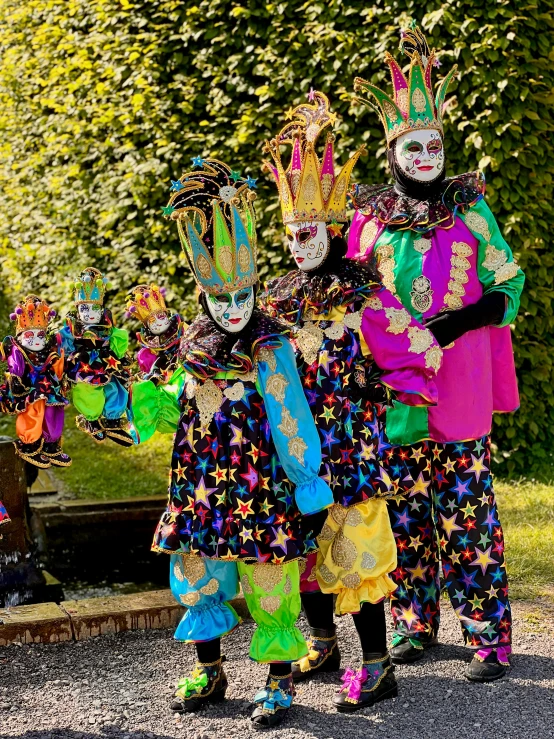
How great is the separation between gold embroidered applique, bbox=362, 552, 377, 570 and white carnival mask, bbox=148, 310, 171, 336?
1.31m

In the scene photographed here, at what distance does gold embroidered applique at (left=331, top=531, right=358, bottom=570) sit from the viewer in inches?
126

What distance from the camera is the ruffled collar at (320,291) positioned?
3283 mm

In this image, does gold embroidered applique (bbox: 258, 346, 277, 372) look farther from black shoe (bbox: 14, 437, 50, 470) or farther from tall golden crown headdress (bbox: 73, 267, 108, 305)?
black shoe (bbox: 14, 437, 50, 470)

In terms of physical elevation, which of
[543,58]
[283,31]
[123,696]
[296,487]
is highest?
[283,31]

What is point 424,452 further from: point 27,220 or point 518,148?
point 27,220

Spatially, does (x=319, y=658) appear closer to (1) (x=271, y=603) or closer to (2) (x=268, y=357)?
(1) (x=271, y=603)

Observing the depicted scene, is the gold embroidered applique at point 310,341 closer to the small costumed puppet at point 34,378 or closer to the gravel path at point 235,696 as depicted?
the small costumed puppet at point 34,378

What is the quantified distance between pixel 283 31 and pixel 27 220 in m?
3.35

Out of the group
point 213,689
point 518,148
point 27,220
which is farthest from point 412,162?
point 27,220

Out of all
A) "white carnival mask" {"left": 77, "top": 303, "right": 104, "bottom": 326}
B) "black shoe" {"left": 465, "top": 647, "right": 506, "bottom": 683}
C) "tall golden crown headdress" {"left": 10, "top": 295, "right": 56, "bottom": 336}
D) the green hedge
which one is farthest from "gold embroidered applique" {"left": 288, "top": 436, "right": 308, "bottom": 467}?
Result: the green hedge

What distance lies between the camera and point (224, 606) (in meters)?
3.27

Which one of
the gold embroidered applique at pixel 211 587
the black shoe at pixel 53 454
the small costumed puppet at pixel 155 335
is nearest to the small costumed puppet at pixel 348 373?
the gold embroidered applique at pixel 211 587

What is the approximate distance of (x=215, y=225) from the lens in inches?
121

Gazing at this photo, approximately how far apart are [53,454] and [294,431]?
1.23m
